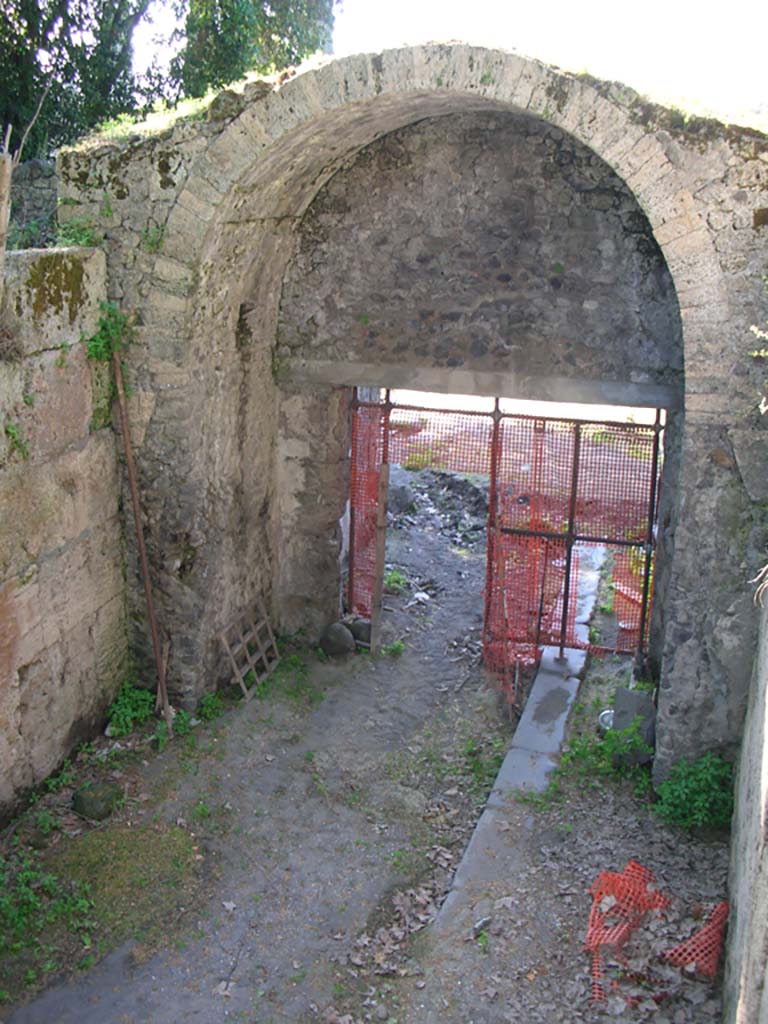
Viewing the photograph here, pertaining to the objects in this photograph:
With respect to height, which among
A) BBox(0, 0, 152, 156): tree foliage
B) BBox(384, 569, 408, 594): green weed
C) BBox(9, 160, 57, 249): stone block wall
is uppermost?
Result: BBox(0, 0, 152, 156): tree foliage

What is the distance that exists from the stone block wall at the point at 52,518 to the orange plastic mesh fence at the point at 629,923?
3.98 m

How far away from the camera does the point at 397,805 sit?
24.3 feet

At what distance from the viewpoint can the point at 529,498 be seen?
9016mm

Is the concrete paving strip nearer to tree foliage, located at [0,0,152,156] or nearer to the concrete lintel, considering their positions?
the concrete lintel

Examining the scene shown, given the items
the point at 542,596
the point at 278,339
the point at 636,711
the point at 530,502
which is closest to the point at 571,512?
the point at 530,502

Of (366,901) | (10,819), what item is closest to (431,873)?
(366,901)

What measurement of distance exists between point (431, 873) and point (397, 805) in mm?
798

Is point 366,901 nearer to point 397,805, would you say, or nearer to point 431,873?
point 431,873

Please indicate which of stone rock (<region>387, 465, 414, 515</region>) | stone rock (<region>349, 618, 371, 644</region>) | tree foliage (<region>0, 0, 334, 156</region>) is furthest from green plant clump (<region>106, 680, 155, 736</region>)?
tree foliage (<region>0, 0, 334, 156</region>)

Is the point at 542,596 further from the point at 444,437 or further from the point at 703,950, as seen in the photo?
the point at 703,950

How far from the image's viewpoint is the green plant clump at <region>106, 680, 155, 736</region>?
311 inches

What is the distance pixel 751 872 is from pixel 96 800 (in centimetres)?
440

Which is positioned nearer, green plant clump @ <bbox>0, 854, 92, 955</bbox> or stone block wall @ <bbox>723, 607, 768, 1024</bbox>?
stone block wall @ <bbox>723, 607, 768, 1024</bbox>

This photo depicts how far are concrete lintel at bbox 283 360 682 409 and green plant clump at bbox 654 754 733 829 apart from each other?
9.08ft
